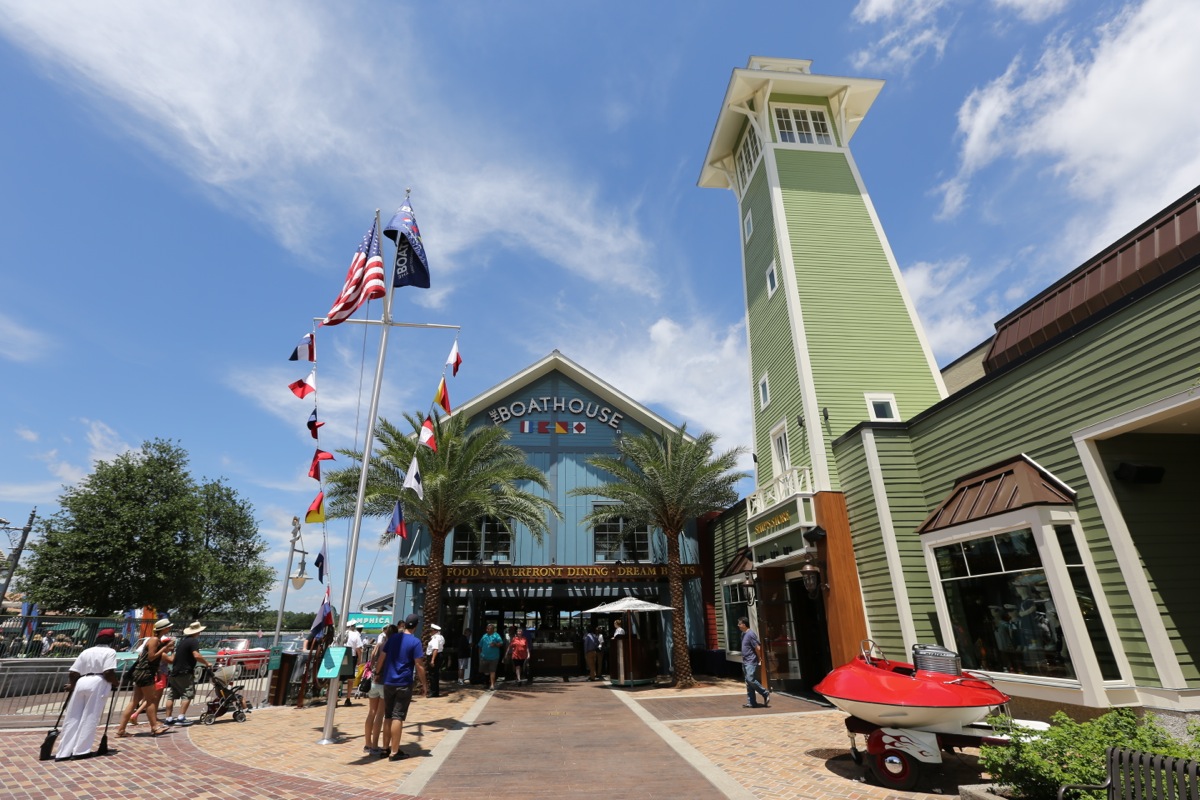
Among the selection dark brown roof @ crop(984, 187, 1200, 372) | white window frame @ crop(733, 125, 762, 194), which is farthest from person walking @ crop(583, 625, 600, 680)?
white window frame @ crop(733, 125, 762, 194)

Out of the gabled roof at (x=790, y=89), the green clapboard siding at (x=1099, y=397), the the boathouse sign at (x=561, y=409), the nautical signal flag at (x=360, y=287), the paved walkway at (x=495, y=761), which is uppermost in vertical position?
the gabled roof at (x=790, y=89)

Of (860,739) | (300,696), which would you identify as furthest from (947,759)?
(300,696)

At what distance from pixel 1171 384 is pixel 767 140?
1500cm

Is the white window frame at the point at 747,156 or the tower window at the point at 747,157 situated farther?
the tower window at the point at 747,157

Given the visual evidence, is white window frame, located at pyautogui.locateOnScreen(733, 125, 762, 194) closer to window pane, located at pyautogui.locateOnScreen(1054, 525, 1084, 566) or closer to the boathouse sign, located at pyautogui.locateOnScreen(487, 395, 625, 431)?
the boathouse sign, located at pyautogui.locateOnScreen(487, 395, 625, 431)

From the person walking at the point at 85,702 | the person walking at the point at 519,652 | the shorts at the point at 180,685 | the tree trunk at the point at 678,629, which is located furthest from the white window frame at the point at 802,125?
the person walking at the point at 85,702

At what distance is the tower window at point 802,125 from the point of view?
19.9 m

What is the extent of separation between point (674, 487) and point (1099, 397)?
11.1 m

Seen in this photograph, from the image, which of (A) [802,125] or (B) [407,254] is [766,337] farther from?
(B) [407,254]

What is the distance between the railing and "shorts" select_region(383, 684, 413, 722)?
30.6ft

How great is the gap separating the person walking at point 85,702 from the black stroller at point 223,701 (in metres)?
2.75

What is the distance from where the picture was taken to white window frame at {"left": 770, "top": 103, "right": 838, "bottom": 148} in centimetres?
1986

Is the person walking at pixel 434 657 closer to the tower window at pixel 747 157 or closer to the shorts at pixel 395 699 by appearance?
the shorts at pixel 395 699

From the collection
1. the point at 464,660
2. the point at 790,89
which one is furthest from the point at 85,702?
the point at 790,89
